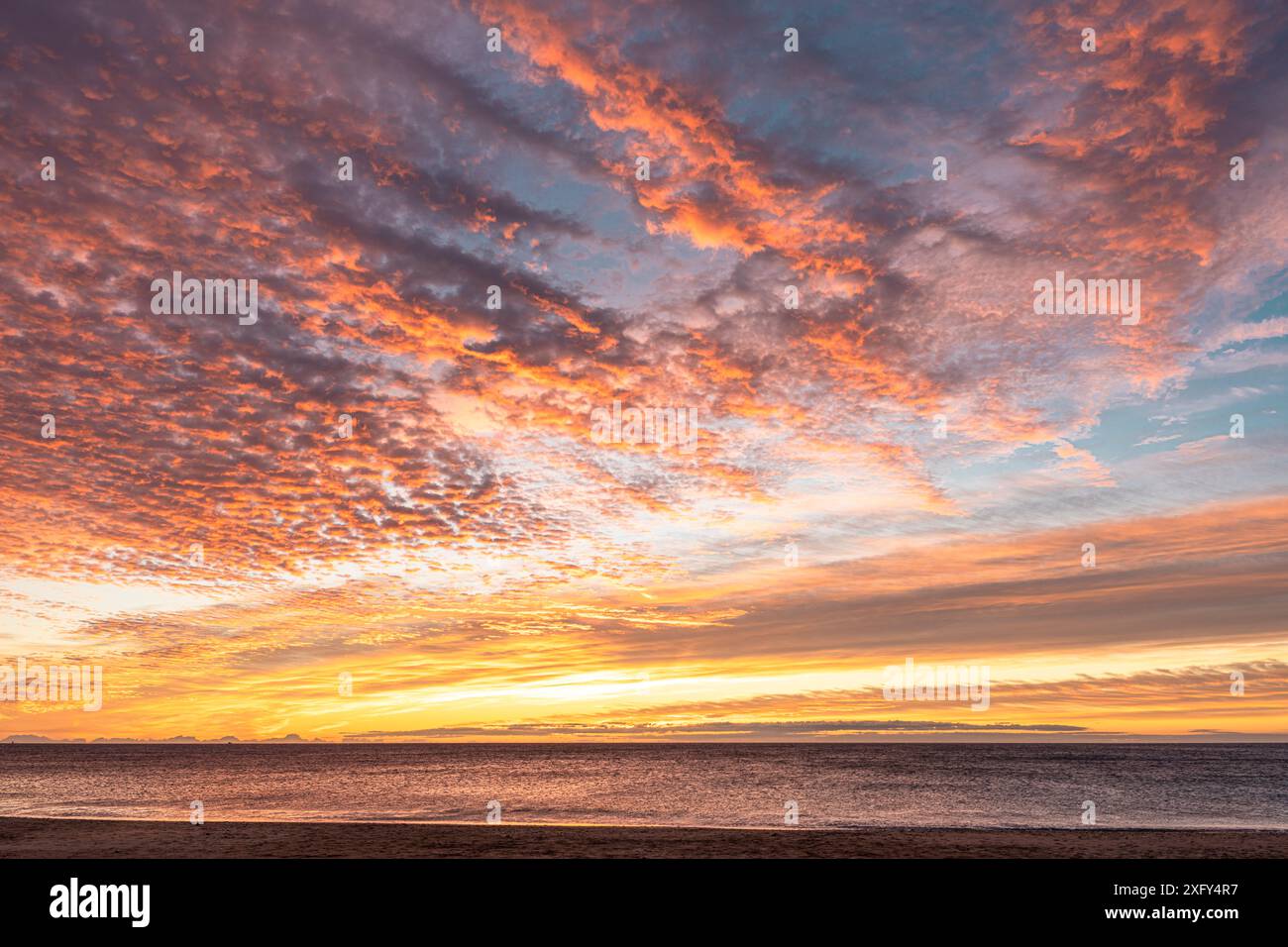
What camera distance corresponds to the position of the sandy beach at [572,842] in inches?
953

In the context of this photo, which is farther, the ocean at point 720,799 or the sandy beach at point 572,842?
the ocean at point 720,799

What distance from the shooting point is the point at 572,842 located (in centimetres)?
2744

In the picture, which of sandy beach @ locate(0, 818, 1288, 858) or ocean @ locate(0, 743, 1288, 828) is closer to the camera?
sandy beach @ locate(0, 818, 1288, 858)

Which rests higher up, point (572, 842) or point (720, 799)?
point (572, 842)

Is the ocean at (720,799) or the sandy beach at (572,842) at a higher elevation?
the sandy beach at (572,842)

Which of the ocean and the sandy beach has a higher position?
the sandy beach

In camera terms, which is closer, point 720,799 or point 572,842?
point 572,842

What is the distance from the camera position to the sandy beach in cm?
2420

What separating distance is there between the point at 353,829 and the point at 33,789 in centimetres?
6046
